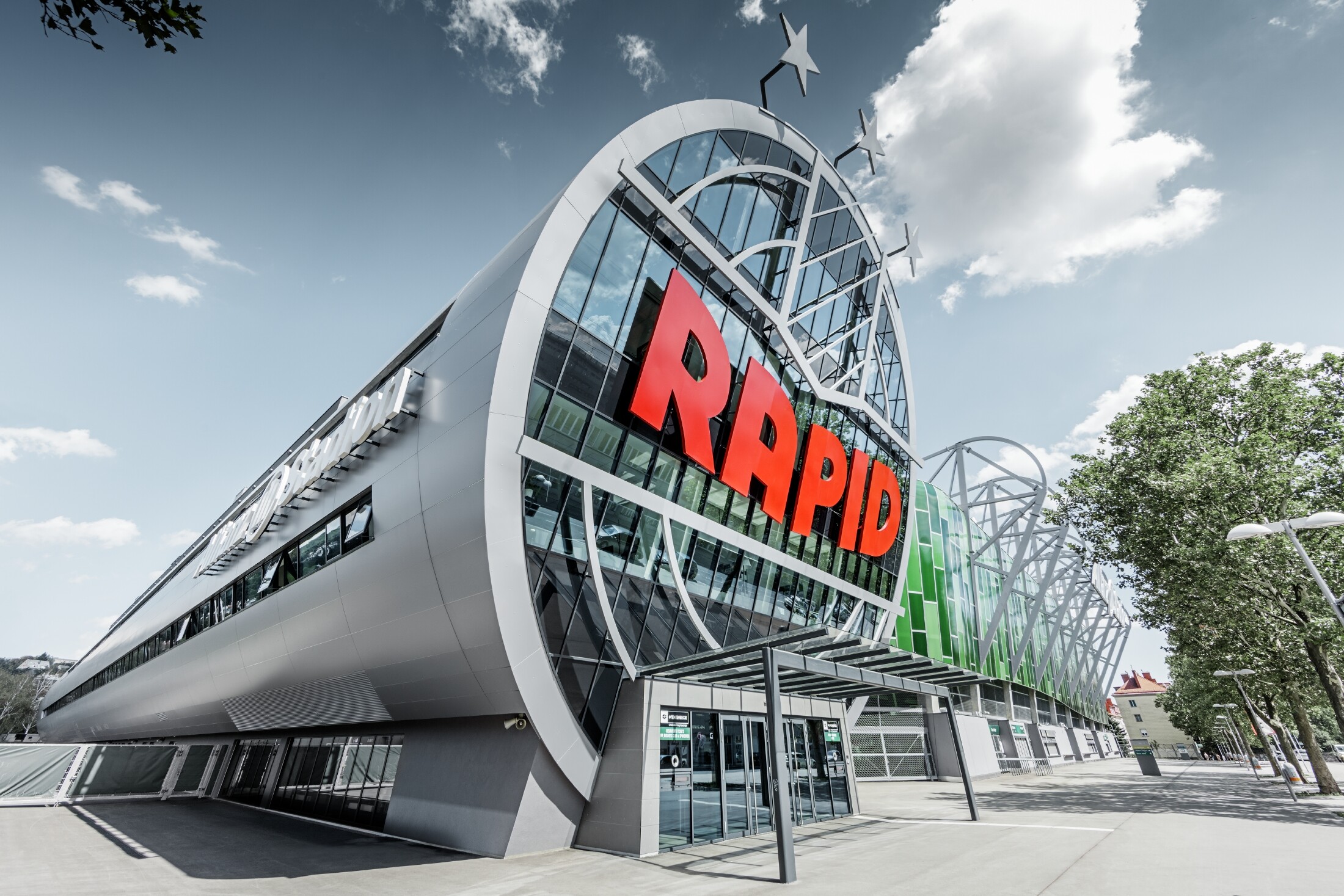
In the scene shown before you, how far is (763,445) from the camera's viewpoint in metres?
19.6

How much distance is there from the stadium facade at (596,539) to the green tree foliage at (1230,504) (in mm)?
9404

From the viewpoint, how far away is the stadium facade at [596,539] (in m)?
12.9

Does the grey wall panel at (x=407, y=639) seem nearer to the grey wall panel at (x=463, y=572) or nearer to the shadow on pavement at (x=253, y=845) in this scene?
the grey wall panel at (x=463, y=572)

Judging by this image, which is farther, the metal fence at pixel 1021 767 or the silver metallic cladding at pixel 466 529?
the metal fence at pixel 1021 767

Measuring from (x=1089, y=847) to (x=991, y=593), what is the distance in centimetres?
3776

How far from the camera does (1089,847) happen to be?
1312cm

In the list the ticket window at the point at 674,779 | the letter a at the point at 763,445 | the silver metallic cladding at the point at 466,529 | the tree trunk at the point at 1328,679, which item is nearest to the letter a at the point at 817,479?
the letter a at the point at 763,445

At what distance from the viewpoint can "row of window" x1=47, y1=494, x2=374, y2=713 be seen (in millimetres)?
15664

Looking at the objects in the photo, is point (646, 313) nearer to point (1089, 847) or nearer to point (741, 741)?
point (741, 741)

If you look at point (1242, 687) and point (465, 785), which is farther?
point (1242, 687)

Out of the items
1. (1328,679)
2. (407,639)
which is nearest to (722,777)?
(407,639)

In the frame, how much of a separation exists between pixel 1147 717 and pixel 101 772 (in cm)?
16153

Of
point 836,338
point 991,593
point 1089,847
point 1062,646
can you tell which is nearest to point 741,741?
point 1089,847

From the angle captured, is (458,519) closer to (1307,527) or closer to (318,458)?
(318,458)
